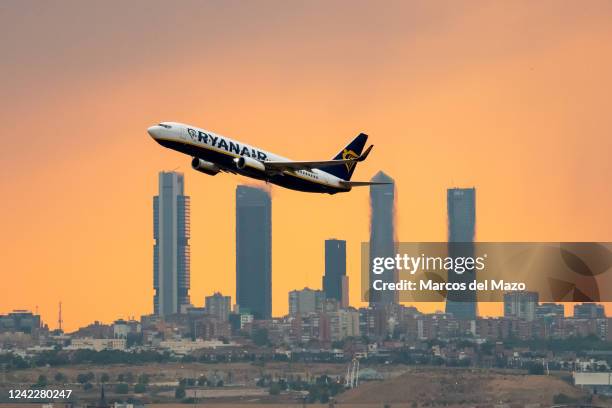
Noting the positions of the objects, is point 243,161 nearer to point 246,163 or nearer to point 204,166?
point 246,163

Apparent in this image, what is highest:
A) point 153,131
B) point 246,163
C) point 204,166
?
point 153,131

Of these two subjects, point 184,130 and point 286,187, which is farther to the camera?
point 286,187

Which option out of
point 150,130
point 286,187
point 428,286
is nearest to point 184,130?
point 150,130

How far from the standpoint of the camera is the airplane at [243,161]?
124562 millimetres

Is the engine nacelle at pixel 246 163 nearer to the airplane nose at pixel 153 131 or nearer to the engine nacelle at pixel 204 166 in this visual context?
the engine nacelle at pixel 204 166

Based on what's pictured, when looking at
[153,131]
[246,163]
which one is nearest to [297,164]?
[246,163]

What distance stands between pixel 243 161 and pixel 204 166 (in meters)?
3.30

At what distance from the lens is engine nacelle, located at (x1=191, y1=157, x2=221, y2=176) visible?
5020 inches

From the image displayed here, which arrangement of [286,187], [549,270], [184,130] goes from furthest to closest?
[549,270] → [286,187] → [184,130]

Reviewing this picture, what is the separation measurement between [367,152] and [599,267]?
66937mm

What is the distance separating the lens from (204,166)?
419ft

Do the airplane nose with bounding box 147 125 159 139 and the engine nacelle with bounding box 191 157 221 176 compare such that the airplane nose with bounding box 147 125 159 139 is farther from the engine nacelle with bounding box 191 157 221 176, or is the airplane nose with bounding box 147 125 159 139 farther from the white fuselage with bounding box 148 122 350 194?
the engine nacelle with bounding box 191 157 221 176

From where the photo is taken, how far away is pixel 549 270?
17738 centimetres

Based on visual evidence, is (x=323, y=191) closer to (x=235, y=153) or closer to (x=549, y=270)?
(x=235, y=153)
